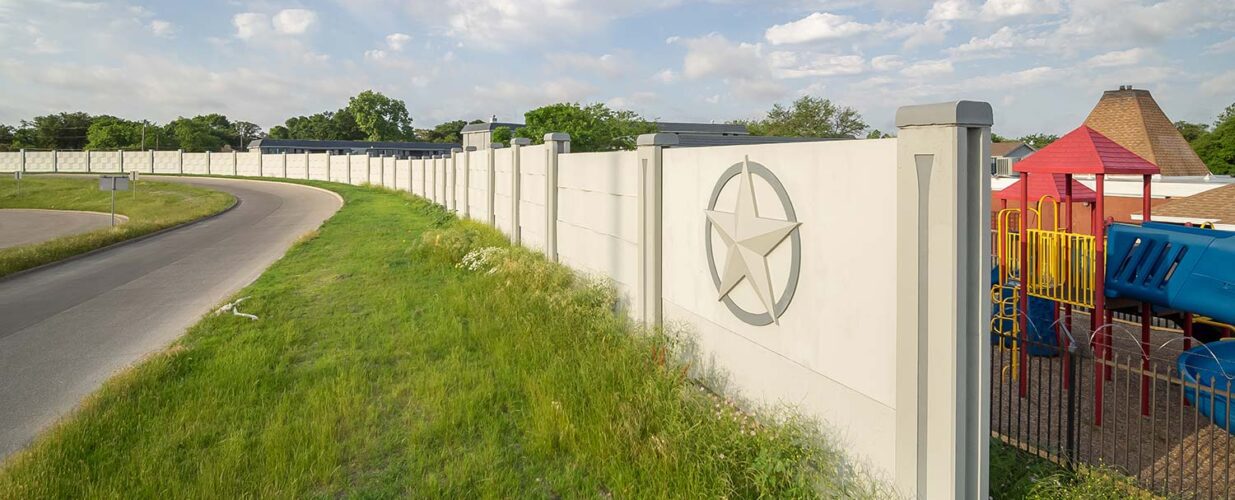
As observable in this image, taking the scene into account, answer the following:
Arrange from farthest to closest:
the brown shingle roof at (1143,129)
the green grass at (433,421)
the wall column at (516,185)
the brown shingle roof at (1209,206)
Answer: the brown shingle roof at (1143,129), the brown shingle roof at (1209,206), the wall column at (516,185), the green grass at (433,421)

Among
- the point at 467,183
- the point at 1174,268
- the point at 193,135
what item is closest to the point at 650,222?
the point at 1174,268

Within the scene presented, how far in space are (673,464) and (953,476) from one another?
1582 millimetres

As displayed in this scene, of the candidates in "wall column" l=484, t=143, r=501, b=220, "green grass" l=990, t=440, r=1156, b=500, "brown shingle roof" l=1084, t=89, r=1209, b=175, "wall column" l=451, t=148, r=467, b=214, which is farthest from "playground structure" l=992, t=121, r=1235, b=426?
"brown shingle roof" l=1084, t=89, r=1209, b=175

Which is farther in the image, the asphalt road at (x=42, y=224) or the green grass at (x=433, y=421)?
the asphalt road at (x=42, y=224)

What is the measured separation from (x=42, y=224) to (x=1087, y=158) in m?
36.2

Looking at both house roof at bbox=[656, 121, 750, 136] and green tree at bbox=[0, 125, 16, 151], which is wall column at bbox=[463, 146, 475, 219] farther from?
green tree at bbox=[0, 125, 16, 151]

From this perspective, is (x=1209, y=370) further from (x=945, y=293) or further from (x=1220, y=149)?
(x=1220, y=149)

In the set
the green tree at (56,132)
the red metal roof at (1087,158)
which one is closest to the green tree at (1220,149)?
the red metal roof at (1087,158)

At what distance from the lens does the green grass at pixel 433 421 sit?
4379 millimetres

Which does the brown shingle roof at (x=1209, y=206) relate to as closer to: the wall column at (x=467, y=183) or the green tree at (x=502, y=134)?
the wall column at (x=467, y=183)

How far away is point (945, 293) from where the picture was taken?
11.3 ft

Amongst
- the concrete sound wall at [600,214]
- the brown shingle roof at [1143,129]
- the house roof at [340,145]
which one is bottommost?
the concrete sound wall at [600,214]

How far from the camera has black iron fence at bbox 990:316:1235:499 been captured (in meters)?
4.75

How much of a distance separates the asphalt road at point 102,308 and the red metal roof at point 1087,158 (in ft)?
33.1
